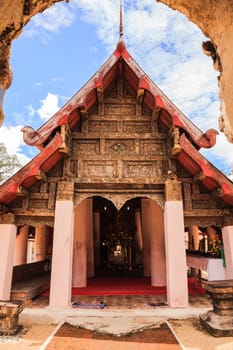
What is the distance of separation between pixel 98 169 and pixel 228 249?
3.74 m

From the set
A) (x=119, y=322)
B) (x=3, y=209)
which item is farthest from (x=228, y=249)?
(x=3, y=209)

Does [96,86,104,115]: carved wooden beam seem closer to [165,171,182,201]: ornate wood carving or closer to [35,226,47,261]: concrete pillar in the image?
[165,171,182,201]: ornate wood carving

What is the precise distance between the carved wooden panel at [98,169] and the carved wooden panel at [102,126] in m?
0.92

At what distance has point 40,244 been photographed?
38.6 ft

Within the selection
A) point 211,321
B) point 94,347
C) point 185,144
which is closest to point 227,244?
point 211,321

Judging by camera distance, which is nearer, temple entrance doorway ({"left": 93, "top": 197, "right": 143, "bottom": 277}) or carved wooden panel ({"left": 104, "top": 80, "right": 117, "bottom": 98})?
carved wooden panel ({"left": 104, "top": 80, "right": 117, "bottom": 98})

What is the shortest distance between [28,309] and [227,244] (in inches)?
191

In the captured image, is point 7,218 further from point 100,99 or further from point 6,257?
point 100,99

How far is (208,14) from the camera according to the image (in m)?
1.91

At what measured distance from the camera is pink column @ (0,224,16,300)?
5.69 m

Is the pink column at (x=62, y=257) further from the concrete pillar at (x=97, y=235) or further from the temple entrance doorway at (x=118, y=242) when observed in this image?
the concrete pillar at (x=97, y=235)

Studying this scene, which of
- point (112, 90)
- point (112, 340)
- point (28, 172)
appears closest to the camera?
point (112, 340)

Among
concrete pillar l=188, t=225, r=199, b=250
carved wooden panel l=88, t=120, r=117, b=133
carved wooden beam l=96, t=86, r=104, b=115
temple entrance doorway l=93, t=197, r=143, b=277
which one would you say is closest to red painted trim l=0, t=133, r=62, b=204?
carved wooden panel l=88, t=120, r=117, b=133

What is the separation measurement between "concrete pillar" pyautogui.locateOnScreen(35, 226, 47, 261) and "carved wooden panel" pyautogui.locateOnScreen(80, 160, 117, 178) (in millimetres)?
6353
